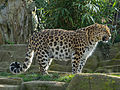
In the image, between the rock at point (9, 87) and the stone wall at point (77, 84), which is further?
the rock at point (9, 87)

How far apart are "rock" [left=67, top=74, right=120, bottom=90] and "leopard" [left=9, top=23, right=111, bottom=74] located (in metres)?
1.89

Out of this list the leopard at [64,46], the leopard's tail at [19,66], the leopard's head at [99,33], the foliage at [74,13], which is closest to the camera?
the leopard's tail at [19,66]

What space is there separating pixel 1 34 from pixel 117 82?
869cm

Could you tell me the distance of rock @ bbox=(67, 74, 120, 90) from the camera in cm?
598

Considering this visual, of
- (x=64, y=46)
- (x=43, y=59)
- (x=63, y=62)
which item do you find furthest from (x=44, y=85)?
(x=63, y=62)

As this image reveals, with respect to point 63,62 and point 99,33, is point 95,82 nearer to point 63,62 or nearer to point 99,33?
point 99,33

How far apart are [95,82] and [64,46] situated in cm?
253

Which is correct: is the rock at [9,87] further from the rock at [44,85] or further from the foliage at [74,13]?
the foliage at [74,13]

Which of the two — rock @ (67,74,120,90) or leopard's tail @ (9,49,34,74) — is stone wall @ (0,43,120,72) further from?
rock @ (67,74,120,90)

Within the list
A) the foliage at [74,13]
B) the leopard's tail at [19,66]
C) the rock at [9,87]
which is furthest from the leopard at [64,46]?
the foliage at [74,13]

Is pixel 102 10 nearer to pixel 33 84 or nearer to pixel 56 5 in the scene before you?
pixel 56 5

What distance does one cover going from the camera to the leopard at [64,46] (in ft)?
27.0

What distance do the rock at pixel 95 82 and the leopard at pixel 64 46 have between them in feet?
6.22

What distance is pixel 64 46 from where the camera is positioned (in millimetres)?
8414
